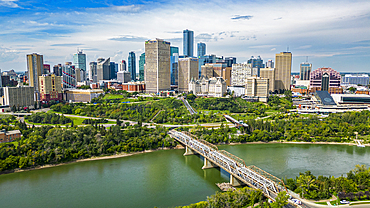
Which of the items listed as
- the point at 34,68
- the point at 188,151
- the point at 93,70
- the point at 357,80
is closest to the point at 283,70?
the point at 357,80

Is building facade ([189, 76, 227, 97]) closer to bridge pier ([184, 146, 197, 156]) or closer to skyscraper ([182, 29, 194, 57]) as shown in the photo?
bridge pier ([184, 146, 197, 156])

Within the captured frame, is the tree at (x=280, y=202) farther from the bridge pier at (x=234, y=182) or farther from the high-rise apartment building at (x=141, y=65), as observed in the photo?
the high-rise apartment building at (x=141, y=65)

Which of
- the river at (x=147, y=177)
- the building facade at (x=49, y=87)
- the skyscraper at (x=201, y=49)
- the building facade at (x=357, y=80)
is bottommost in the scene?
the river at (x=147, y=177)

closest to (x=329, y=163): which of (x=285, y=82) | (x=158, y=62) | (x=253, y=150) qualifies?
(x=253, y=150)

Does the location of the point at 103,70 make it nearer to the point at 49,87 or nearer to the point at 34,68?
the point at 34,68

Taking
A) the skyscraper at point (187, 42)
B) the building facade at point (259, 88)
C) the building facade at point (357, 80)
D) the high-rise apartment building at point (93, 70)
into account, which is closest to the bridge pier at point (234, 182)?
the building facade at point (259, 88)

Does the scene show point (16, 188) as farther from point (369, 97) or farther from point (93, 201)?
point (369, 97)
